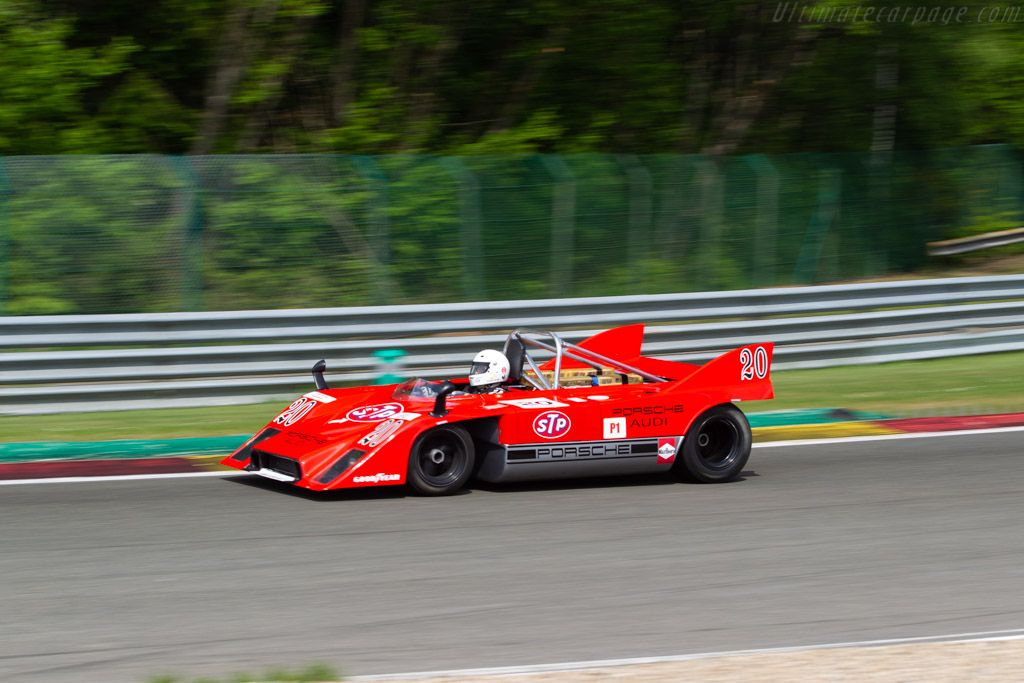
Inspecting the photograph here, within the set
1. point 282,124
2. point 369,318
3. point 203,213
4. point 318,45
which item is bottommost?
point 369,318

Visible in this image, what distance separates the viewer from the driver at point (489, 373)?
336 inches

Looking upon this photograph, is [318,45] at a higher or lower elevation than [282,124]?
higher

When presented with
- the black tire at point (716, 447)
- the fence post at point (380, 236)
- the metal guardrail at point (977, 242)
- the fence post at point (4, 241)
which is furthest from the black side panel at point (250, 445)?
the metal guardrail at point (977, 242)

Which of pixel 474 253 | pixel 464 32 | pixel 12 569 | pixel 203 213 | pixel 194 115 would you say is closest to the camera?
pixel 12 569

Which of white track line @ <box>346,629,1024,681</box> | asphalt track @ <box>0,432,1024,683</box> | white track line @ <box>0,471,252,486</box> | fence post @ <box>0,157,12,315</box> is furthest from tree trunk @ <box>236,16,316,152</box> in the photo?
white track line @ <box>346,629,1024,681</box>

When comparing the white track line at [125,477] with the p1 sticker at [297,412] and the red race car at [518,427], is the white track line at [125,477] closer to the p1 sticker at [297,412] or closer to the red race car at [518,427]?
the red race car at [518,427]

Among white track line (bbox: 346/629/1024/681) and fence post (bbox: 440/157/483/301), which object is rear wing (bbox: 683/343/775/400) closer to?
white track line (bbox: 346/629/1024/681)

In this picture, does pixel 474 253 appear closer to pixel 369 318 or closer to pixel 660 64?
pixel 369 318

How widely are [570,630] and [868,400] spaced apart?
25.9ft

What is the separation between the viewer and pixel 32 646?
4.94m

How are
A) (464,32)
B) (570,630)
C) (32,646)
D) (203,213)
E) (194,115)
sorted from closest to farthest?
(32,646) < (570,630) < (203,213) < (194,115) < (464,32)

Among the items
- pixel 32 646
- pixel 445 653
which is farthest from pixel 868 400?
pixel 32 646

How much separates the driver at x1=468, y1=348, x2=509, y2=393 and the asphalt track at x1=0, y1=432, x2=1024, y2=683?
78cm

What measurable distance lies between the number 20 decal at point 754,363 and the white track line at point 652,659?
3.83 m
